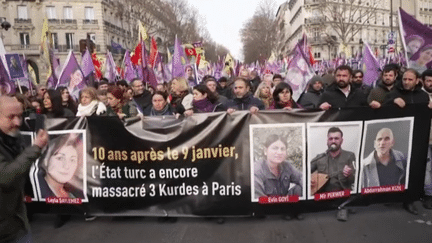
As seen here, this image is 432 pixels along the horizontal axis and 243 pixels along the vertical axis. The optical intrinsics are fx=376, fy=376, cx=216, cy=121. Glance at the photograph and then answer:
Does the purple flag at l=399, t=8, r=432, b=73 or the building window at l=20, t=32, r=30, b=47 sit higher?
the building window at l=20, t=32, r=30, b=47

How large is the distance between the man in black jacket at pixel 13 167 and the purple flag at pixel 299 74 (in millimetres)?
6218

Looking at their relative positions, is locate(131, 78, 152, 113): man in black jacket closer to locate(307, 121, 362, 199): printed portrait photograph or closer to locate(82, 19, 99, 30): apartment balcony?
locate(307, 121, 362, 199): printed portrait photograph

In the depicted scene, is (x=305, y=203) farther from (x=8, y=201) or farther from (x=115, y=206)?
(x=8, y=201)

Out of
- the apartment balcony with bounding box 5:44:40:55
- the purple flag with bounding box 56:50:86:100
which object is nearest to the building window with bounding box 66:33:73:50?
the apartment balcony with bounding box 5:44:40:55

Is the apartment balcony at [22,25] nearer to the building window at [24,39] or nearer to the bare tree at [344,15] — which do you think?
the building window at [24,39]

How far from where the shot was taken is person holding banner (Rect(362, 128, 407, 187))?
4.29 m

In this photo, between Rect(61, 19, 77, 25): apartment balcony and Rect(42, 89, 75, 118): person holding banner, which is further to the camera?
Rect(61, 19, 77, 25): apartment balcony

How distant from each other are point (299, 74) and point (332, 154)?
401 centimetres

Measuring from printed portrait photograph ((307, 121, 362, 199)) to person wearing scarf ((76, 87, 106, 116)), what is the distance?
2.70 metres

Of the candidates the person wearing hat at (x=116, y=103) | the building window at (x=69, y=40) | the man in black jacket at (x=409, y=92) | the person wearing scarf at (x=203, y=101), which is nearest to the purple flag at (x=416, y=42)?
the man in black jacket at (x=409, y=92)

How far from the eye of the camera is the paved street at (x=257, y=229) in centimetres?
387

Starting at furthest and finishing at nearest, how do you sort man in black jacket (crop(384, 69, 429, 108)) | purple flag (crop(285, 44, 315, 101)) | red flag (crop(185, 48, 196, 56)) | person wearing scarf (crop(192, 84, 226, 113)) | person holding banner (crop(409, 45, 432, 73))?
red flag (crop(185, 48, 196, 56)) < purple flag (crop(285, 44, 315, 101)) < person holding banner (crop(409, 45, 432, 73)) < person wearing scarf (crop(192, 84, 226, 113)) < man in black jacket (crop(384, 69, 429, 108))

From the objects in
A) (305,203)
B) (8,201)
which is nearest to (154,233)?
(305,203)

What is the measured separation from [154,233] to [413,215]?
297 centimetres
